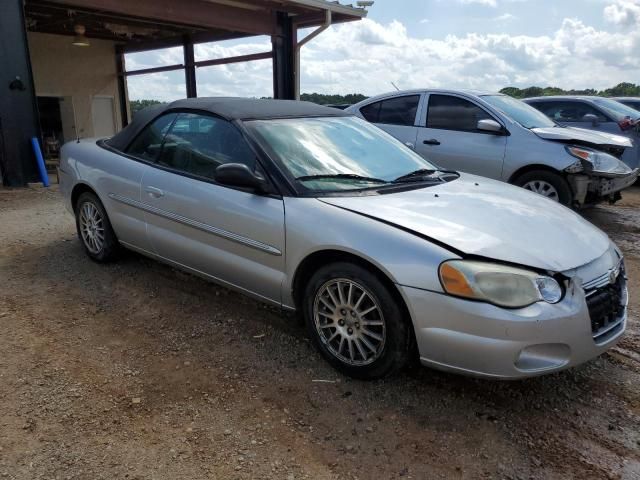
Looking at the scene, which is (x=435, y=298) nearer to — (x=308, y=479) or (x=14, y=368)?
(x=308, y=479)

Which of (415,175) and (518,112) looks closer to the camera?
(415,175)

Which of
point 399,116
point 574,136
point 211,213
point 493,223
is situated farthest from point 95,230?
point 574,136

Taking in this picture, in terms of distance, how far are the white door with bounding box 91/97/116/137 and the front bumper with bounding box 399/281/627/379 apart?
1642 cm

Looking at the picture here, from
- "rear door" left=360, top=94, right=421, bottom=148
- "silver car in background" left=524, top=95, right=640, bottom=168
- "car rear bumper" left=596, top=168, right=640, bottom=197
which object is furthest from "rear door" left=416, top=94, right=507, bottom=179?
"silver car in background" left=524, top=95, right=640, bottom=168

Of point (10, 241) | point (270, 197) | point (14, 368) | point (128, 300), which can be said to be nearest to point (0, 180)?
point (10, 241)

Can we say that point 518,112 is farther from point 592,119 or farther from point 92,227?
point 92,227

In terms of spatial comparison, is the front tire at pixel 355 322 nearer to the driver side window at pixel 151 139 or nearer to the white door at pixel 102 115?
the driver side window at pixel 151 139

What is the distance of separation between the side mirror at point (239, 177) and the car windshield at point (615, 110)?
25.4 ft

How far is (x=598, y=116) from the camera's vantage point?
8969mm

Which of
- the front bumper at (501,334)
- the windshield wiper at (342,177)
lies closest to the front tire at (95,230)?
the windshield wiper at (342,177)

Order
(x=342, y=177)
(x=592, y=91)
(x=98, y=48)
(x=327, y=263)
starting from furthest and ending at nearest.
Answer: (x=592, y=91)
(x=98, y=48)
(x=342, y=177)
(x=327, y=263)

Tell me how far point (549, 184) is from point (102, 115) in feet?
49.0

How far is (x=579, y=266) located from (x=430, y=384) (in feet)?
3.29

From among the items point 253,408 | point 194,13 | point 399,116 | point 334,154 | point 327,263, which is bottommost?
point 253,408
